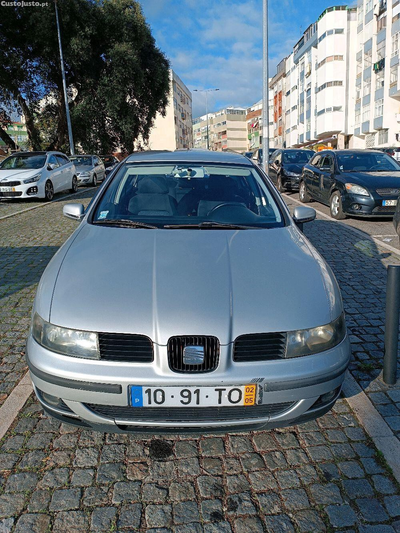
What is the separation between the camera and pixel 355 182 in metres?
9.53

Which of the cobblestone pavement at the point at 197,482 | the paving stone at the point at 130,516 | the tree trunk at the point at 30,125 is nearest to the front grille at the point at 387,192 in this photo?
the cobblestone pavement at the point at 197,482

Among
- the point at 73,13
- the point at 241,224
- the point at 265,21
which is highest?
the point at 73,13

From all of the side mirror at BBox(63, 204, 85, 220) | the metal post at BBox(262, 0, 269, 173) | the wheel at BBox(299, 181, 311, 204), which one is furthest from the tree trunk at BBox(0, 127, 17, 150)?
the side mirror at BBox(63, 204, 85, 220)

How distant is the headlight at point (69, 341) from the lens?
222cm

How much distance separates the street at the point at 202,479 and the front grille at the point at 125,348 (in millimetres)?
690

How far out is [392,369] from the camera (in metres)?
3.17

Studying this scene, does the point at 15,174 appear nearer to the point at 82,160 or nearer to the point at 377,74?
the point at 82,160

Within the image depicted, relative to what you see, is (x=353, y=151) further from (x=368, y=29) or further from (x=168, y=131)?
(x=168, y=131)

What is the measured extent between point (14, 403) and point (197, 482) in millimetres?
1452

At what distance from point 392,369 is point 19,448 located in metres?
2.53

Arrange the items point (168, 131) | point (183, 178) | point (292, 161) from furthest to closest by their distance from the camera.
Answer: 1. point (168, 131)
2. point (292, 161)
3. point (183, 178)

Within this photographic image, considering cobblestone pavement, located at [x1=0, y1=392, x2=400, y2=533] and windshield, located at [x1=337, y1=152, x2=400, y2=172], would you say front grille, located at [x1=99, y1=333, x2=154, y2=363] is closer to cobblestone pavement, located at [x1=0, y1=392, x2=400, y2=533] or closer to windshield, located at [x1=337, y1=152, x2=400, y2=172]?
cobblestone pavement, located at [x1=0, y1=392, x2=400, y2=533]

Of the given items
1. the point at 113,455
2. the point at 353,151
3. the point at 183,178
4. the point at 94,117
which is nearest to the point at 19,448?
the point at 113,455

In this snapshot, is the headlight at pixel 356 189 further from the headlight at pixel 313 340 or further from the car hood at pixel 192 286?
the headlight at pixel 313 340
